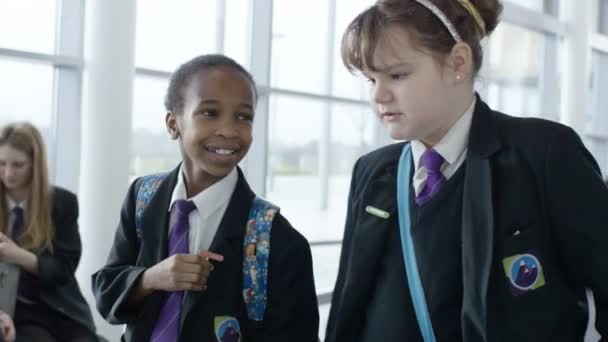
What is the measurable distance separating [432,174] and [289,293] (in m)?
0.49

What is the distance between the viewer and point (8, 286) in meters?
2.61

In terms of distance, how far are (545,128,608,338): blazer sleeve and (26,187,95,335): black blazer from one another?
227cm

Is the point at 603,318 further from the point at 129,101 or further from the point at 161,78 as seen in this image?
the point at 161,78

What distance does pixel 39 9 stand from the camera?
13.2ft

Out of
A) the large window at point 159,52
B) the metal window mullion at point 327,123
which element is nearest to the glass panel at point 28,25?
the large window at point 159,52

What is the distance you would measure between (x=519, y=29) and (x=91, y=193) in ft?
22.1

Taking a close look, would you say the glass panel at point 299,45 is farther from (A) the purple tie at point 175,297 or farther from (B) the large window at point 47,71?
(A) the purple tie at point 175,297

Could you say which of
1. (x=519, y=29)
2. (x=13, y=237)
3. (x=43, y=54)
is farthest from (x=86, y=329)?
(x=519, y=29)

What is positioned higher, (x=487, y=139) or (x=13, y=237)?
(x=487, y=139)

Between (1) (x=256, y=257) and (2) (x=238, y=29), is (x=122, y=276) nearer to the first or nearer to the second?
(1) (x=256, y=257)

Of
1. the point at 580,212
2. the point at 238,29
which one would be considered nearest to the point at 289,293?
the point at 580,212

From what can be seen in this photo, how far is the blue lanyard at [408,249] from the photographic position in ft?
4.55

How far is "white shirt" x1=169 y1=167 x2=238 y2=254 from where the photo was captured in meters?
1.68

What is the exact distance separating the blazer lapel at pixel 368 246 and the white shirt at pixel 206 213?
390 millimetres
